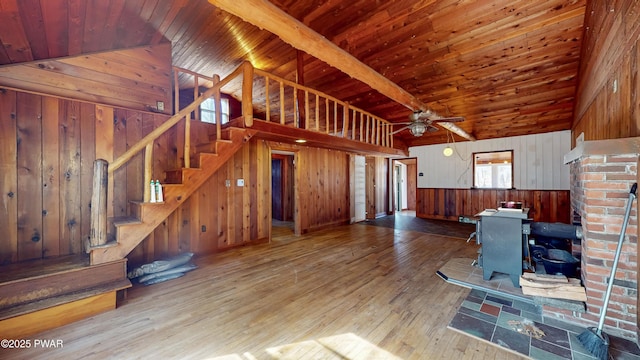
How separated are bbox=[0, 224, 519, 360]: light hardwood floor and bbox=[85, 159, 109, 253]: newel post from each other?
779mm

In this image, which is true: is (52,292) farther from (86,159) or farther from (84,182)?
(86,159)

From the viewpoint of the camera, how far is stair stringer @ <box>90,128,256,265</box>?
257cm

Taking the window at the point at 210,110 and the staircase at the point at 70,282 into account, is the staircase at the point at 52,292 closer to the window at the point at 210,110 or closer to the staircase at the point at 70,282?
the staircase at the point at 70,282

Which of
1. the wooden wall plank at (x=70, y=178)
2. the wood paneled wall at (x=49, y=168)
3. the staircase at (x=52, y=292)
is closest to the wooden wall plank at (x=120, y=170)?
the wood paneled wall at (x=49, y=168)

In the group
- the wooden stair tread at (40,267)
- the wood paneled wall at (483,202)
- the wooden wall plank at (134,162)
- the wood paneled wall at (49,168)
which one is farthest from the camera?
the wood paneled wall at (483,202)

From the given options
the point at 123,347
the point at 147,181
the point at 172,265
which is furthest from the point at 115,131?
the point at 123,347

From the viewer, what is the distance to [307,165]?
6.13 meters

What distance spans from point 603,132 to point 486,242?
178cm

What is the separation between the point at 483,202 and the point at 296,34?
7.51 m

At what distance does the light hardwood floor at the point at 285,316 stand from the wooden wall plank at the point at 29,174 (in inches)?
50.2

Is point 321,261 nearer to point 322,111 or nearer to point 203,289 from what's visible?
point 203,289

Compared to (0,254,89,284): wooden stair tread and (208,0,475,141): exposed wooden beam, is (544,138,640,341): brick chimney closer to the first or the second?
(208,0,475,141): exposed wooden beam

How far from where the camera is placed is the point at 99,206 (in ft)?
8.30

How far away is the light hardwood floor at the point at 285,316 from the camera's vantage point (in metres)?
1.87
